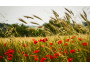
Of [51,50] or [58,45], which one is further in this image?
[58,45]

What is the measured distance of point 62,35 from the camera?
5.90ft

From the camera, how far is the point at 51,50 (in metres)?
1.07

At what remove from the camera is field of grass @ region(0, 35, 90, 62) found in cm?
132

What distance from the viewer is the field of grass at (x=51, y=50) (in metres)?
1.32
